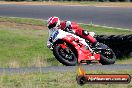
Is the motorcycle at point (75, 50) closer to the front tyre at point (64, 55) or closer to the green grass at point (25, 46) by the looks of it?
the front tyre at point (64, 55)

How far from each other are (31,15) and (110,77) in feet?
86.9

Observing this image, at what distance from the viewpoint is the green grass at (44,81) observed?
8.78m

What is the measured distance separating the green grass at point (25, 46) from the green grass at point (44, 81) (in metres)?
4.25

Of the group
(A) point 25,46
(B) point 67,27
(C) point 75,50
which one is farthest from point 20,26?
(C) point 75,50

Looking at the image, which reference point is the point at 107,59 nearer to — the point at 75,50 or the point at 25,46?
the point at 75,50

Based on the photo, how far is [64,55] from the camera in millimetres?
13289

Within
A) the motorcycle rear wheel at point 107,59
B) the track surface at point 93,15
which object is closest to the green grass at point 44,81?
the motorcycle rear wheel at point 107,59

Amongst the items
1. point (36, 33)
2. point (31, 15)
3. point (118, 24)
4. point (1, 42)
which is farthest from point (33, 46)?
point (31, 15)

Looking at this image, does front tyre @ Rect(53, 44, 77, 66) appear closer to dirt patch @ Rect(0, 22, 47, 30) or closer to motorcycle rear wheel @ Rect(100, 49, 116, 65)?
motorcycle rear wheel @ Rect(100, 49, 116, 65)

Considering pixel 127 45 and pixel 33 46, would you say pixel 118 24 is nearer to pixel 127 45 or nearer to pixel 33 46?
pixel 33 46

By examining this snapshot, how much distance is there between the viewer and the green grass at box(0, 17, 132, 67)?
645 inches

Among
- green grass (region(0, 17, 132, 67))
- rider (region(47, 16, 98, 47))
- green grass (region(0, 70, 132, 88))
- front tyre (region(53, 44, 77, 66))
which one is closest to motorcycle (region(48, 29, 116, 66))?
front tyre (region(53, 44, 77, 66))


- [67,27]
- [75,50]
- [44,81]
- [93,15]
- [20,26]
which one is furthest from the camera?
[93,15]

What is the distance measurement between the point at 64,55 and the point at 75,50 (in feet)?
1.53
